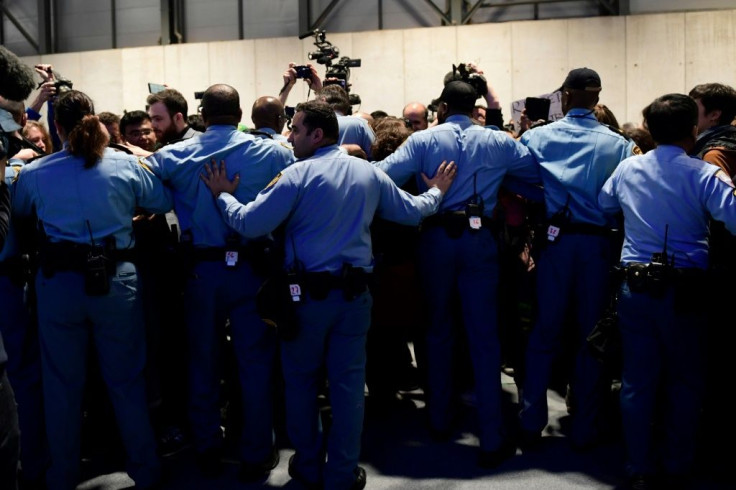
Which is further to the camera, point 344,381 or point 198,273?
point 198,273

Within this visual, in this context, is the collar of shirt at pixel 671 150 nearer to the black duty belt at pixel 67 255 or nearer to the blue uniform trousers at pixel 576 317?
the blue uniform trousers at pixel 576 317

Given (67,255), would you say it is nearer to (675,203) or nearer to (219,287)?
(219,287)

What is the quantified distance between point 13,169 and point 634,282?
2816 millimetres

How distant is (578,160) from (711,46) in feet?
23.1

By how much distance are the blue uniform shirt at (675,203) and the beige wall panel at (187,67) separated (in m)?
8.65

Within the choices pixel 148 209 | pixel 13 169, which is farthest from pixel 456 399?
pixel 13 169

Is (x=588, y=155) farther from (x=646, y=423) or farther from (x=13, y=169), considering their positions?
(x=13, y=169)

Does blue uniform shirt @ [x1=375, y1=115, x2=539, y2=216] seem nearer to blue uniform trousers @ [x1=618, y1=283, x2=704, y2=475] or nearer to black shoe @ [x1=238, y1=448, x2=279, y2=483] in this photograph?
blue uniform trousers @ [x1=618, y1=283, x2=704, y2=475]

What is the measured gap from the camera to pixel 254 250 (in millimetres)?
3586

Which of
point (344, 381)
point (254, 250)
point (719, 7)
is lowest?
point (344, 381)

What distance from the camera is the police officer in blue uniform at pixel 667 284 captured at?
3.22m

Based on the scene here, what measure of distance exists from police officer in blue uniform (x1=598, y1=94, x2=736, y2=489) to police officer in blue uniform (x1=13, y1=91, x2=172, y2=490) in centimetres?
216

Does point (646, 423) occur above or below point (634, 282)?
below

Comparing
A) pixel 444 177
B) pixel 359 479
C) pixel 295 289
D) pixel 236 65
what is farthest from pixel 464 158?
pixel 236 65
